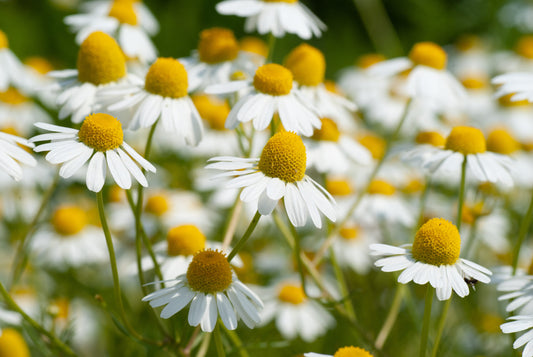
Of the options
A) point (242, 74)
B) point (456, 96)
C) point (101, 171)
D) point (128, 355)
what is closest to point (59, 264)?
point (128, 355)

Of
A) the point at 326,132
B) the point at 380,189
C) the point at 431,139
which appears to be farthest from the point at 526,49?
the point at 326,132

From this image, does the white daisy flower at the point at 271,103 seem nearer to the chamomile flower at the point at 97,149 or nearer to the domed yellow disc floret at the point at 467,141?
the chamomile flower at the point at 97,149

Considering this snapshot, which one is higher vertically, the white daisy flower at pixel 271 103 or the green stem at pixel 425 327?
the white daisy flower at pixel 271 103

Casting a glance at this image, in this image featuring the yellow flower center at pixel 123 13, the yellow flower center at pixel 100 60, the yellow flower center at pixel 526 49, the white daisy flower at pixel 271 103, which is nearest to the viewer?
the white daisy flower at pixel 271 103

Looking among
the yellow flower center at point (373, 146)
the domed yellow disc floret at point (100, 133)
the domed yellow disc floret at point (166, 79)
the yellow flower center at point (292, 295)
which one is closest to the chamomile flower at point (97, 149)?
the domed yellow disc floret at point (100, 133)

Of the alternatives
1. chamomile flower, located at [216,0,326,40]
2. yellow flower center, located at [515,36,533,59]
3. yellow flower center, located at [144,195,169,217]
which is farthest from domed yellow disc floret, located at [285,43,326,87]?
yellow flower center, located at [515,36,533,59]

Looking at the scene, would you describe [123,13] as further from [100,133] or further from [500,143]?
[500,143]

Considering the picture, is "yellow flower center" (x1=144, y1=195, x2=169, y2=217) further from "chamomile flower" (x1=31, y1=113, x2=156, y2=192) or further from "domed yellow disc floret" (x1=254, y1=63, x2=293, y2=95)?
"chamomile flower" (x1=31, y1=113, x2=156, y2=192)
